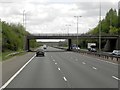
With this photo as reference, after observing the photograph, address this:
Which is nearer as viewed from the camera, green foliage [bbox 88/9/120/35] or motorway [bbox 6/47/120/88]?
motorway [bbox 6/47/120/88]

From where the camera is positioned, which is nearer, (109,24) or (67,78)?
(67,78)

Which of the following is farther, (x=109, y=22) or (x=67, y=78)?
(x=109, y=22)

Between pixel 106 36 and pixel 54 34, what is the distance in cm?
1653

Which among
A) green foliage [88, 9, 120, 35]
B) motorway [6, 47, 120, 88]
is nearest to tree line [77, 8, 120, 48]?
green foliage [88, 9, 120, 35]

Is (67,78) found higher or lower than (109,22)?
lower

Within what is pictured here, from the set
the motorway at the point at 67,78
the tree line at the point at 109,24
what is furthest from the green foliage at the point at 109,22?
the motorway at the point at 67,78

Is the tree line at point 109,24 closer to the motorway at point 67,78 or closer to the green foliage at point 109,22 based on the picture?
the green foliage at point 109,22

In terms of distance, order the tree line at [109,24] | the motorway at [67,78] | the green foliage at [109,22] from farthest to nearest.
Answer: the green foliage at [109,22]
the tree line at [109,24]
the motorway at [67,78]

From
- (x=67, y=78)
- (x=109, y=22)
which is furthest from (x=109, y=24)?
(x=67, y=78)

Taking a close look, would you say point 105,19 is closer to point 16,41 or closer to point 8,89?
point 16,41

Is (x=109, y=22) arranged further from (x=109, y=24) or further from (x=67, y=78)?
(x=67, y=78)

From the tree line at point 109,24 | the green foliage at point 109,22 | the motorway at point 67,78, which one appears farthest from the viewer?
the green foliage at point 109,22

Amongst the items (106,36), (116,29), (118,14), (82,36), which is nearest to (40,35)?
(82,36)

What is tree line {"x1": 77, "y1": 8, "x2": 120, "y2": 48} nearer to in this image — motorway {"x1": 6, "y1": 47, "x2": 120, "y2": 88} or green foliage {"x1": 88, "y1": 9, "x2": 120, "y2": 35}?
green foliage {"x1": 88, "y1": 9, "x2": 120, "y2": 35}
